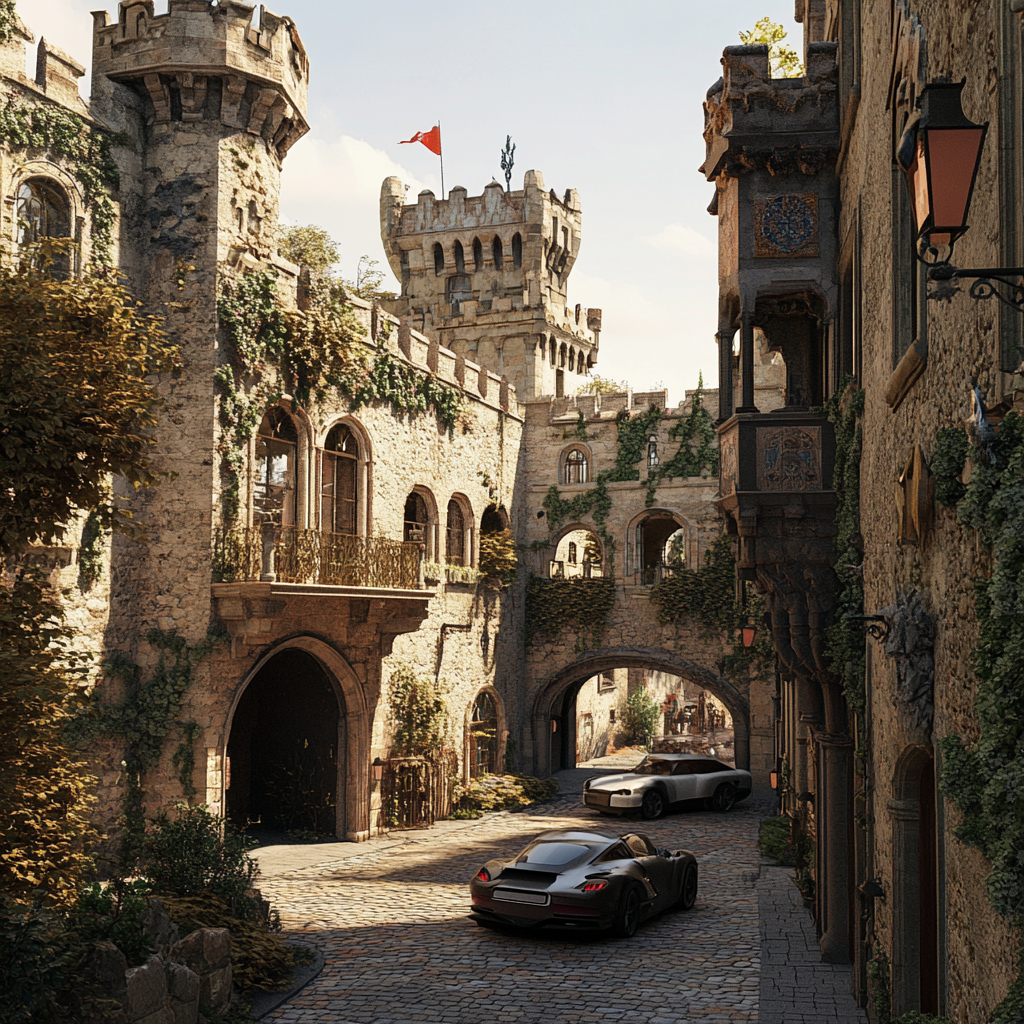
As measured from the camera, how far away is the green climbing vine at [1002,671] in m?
4.12

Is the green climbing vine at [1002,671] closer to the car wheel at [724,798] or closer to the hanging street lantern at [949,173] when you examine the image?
the hanging street lantern at [949,173]

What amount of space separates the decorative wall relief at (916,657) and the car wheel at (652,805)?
1677 cm

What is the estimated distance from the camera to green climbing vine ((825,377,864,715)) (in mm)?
10000

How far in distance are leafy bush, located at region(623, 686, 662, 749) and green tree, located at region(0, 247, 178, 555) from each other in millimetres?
32550

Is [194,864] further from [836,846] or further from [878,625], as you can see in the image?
[878,625]

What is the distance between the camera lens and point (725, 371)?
13648 mm

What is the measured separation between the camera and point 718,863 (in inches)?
706

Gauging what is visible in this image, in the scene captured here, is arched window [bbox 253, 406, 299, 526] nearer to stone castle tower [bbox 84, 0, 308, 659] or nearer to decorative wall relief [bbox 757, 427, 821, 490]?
stone castle tower [bbox 84, 0, 308, 659]

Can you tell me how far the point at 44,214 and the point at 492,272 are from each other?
84.1 ft

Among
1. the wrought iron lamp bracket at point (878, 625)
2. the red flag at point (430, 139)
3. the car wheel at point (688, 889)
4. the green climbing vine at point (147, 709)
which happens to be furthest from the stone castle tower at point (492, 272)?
the wrought iron lamp bracket at point (878, 625)

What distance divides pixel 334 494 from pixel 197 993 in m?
12.4

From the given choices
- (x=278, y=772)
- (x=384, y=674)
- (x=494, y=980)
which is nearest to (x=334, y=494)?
(x=384, y=674)

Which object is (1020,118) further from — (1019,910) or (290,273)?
(290,273)

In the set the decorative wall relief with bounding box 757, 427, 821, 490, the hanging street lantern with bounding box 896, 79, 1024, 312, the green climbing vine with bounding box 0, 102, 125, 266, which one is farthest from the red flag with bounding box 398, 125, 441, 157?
the hanging street lantern with bounding box 896, 79, 1024, 312
